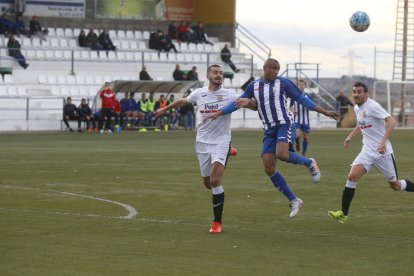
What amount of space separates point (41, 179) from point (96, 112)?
22.8m

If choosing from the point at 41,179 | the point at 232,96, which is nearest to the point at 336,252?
the point at 232,96

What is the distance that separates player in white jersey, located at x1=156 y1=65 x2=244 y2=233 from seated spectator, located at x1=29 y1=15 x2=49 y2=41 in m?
33.8

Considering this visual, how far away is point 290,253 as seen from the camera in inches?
421

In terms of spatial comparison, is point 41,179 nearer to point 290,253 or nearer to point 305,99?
point 305,99

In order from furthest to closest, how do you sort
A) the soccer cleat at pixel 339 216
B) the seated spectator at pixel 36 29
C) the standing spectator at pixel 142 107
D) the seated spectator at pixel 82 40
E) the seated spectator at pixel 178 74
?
the seated spectator at pixel 82 40 → the seated spectator at pixel 36 29 → the seated spectator at pixel 178 74 → the standing spectator at pixel 142 107 → the soccer cleat at pixel 339 216

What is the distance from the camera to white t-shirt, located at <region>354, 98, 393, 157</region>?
1330 cm

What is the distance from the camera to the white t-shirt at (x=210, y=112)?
13.0 meters

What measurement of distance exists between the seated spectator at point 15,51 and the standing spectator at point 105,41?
14.4 ft

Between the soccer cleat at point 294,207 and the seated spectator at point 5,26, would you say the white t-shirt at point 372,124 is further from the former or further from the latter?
the seated spectator at point 5,26

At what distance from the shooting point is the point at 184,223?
13.2 metres

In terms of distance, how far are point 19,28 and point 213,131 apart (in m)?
34.1

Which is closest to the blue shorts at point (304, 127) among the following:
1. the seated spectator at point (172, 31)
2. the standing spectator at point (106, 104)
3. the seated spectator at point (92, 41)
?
the standing spectator at point (106, 104)

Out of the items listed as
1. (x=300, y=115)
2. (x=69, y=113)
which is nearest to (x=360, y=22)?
(x=300, y=115)

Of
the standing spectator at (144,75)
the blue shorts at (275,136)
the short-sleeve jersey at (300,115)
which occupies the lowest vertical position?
the short-sleeve jersey at (300,115)
